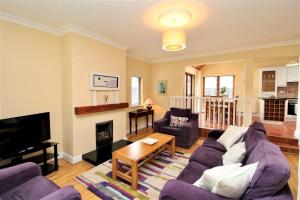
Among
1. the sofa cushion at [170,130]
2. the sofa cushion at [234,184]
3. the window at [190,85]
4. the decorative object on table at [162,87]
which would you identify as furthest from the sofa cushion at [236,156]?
the window at [190,85]

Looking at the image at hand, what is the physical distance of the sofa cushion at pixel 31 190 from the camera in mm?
1433

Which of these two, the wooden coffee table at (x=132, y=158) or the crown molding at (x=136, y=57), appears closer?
the wooden coffee table at (x=132, y=158)

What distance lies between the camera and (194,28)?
9.54ft

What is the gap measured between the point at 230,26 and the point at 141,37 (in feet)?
5.87

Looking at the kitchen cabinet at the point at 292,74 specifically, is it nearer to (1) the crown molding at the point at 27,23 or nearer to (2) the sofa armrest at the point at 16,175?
(1) the crown molding at the point at 27,23

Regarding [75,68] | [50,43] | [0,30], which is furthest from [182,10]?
[0,30]

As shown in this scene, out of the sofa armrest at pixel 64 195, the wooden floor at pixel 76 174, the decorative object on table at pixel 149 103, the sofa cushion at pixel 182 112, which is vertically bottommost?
the wooden floor at pixel 76 174

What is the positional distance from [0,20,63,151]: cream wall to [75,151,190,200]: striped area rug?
1216mm

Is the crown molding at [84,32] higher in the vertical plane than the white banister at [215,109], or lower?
higher

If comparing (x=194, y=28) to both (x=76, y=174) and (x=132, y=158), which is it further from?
(x=76, y=174)

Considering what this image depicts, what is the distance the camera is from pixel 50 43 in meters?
2.98

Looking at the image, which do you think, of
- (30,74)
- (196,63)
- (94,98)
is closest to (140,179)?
(94,98)

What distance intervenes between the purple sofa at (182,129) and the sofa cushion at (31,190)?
8.88 feet

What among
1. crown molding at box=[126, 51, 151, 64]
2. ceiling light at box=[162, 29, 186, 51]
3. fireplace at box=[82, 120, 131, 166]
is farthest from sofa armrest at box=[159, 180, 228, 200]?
crown molding at box=[126, 51, 151, 64]
